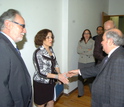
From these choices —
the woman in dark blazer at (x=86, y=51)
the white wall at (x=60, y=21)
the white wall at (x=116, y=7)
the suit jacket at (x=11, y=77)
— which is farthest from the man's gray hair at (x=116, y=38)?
the white wall at (x=116, y=7)

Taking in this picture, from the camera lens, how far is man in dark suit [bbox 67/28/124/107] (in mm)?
1231

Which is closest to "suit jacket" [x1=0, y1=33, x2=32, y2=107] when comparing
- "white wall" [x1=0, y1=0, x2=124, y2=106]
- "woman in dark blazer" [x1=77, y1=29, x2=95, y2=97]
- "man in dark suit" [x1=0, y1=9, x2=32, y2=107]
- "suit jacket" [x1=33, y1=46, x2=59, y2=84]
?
"man in dark suit" [x1=0, y1=9, x2=32, y2=107]

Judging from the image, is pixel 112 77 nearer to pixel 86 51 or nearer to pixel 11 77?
pixel 11 77

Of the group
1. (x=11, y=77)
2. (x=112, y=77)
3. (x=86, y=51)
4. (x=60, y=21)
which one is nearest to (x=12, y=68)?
(x=11, y=77)

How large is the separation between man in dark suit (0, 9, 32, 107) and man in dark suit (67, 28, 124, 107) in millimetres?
807

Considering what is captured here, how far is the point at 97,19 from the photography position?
470cm

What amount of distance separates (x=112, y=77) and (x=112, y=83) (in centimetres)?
6

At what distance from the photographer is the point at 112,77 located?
126cm

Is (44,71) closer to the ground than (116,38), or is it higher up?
closer to the ground

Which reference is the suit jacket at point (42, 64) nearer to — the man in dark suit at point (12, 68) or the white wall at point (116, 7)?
the man in dark suit at point (12, 68)

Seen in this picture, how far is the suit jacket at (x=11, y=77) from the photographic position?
3.24 ft

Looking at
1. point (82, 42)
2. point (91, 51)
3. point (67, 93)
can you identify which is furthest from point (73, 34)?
point (67, 93)

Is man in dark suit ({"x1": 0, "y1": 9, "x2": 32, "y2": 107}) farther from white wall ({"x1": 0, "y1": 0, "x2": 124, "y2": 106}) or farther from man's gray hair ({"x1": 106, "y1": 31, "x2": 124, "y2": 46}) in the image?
man's gray hair ({"x1": 106, "y1": 31, "x2": 124, "y2": 46})

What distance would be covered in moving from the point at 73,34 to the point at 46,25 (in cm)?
95
